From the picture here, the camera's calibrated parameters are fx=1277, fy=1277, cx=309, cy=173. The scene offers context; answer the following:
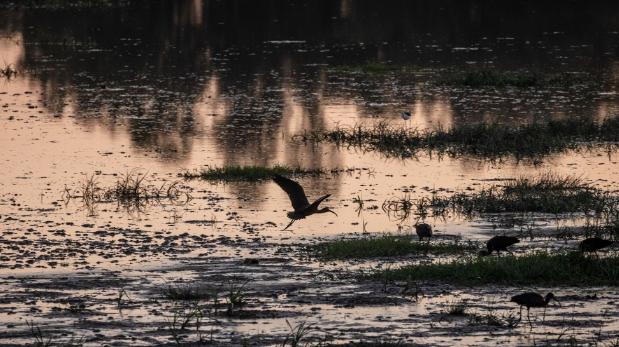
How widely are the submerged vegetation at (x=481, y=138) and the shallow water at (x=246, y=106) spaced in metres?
0.55

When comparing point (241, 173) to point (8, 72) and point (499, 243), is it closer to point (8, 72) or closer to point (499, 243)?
point (499, 243)

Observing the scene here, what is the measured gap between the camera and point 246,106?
27422 millimetres

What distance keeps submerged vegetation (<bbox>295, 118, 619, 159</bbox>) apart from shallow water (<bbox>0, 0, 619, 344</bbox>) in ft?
1.81

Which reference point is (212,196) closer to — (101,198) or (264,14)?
(101,198)

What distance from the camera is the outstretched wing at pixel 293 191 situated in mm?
13039

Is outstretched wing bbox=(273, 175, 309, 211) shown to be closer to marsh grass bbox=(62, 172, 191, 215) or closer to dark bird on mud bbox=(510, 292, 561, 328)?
dark bird on mud bbox=(510, 292, 561, 328)

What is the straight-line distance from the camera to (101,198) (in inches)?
692

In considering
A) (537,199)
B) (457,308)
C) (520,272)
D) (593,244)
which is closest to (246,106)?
(537,199)

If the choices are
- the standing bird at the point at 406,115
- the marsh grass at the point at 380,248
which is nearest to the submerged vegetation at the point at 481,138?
the standing bird at the point at 406,115

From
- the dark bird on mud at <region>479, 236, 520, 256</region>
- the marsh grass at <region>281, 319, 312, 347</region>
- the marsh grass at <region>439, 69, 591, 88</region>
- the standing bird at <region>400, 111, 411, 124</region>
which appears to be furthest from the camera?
the marsh grass at <region>439, 69, 591, 88</region>

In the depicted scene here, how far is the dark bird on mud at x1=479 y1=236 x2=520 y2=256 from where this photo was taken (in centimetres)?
1288

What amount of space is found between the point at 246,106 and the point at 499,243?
591 inches

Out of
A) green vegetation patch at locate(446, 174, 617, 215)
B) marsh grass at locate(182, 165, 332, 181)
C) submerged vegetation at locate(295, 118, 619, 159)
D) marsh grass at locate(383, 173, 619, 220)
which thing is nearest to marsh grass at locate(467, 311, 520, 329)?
marsh grass at locate(383, 173, 619, 220)

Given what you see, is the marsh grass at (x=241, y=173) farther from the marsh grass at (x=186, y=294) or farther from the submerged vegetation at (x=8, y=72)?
the submerged vegetation at (x=8, y=72)
